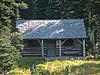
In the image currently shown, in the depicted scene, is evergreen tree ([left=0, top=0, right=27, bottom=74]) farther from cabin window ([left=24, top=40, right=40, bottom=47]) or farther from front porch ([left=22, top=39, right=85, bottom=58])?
cabin window ([left=24, top=40, right=40, bottom=47])

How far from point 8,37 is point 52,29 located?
1733 cm

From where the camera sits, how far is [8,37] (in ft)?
91.2

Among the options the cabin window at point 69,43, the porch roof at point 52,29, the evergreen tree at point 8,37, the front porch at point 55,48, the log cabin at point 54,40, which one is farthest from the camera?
the cabin window at point 69,43

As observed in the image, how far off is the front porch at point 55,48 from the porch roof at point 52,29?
780 mm

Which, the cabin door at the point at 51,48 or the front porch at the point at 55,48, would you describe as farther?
the cabin door at the point at 51,48

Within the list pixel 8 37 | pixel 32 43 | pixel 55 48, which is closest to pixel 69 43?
pixel 55 48

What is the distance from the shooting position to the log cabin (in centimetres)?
4284

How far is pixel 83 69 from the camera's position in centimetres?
3152

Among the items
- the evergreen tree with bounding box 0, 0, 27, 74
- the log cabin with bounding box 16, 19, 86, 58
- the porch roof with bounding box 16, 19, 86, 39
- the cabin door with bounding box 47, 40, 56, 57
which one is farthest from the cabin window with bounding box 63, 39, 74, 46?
the evergreen tree with bounding box 0, 0, 27, 74

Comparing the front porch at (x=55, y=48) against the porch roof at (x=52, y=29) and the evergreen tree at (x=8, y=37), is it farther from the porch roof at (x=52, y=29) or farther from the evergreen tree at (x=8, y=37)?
the evergreen tree at (x=8, y=37)

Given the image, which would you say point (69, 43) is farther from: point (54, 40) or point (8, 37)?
point (8, 37)

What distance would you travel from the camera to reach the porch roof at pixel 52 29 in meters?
43.0

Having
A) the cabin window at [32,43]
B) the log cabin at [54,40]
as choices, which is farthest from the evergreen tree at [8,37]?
the cabin window at [32,43]

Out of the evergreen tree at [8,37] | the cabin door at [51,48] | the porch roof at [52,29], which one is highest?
the evergreen tree at [8,37]
